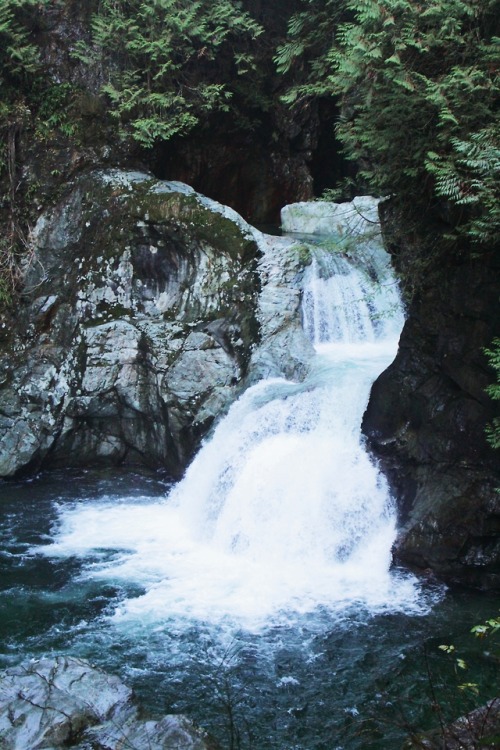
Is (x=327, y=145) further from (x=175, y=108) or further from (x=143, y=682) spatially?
(x=143, y=682)

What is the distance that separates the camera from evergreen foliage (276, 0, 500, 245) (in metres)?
5.77

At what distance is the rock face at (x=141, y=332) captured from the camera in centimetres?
1025

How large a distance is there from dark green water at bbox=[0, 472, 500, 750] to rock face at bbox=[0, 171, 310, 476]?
3.28 metres

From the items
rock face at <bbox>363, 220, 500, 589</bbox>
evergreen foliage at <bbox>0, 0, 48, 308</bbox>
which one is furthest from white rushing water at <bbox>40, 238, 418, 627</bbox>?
evergreen foliage at <bbox>0, 0, 48, 308</bbox>

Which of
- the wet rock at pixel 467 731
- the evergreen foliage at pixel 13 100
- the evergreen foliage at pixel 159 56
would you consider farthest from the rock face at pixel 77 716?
the evergreen foliage at pixel 159 56

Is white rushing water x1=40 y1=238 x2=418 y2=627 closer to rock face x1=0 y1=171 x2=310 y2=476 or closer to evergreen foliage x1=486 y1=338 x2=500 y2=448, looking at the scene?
rock face x1=0 y1=171 x2=310 y2=476

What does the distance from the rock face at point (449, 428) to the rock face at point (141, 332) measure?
8.49ft

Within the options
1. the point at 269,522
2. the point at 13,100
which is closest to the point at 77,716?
the point at 269,522

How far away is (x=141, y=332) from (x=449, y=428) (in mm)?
5403

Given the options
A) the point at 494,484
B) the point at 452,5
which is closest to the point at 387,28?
the point at 452,5

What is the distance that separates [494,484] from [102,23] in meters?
10.2

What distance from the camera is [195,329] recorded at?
414 inches

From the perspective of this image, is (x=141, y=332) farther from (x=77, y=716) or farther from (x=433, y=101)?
(x=77, y=716)

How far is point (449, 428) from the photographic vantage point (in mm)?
7230
